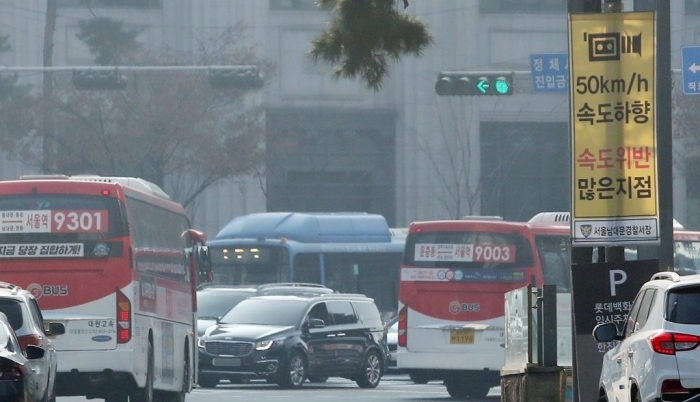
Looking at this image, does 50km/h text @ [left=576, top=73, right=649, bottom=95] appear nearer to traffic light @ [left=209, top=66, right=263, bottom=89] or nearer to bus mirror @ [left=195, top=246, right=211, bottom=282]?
bus mirror @ [left=195, top=246, right=211, bottom=282]

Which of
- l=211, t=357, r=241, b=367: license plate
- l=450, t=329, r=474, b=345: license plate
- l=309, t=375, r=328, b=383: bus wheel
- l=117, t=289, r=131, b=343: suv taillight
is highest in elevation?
l=117, t=289, r=131, b=343: suv taillight

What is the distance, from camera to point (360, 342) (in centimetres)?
3050

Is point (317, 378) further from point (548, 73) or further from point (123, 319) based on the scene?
point (123, 319)

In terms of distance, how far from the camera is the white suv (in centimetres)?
993

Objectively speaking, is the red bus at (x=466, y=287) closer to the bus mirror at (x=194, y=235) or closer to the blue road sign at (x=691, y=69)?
the bus mirror at (x=194, y=235)

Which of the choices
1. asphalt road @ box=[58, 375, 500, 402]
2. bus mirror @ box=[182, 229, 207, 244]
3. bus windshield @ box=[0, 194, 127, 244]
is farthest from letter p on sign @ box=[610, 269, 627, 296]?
bus mirror @ box=[182, 229, 207, 244]

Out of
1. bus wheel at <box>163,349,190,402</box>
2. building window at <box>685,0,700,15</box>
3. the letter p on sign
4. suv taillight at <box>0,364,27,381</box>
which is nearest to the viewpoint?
the letter p on sign

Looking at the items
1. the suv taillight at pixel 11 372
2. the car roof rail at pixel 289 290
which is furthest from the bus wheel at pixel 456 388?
the suv taillight at pixel 11 372

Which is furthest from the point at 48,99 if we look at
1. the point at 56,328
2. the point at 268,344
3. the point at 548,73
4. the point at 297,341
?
the point at 56,328

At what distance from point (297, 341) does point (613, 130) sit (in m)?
16.8

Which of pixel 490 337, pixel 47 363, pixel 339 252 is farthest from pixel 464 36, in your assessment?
pixel 47 363

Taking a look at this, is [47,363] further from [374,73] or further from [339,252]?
[339,252]

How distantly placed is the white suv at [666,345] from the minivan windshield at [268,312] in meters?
18.4

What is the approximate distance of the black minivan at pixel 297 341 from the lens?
28.4 metres
